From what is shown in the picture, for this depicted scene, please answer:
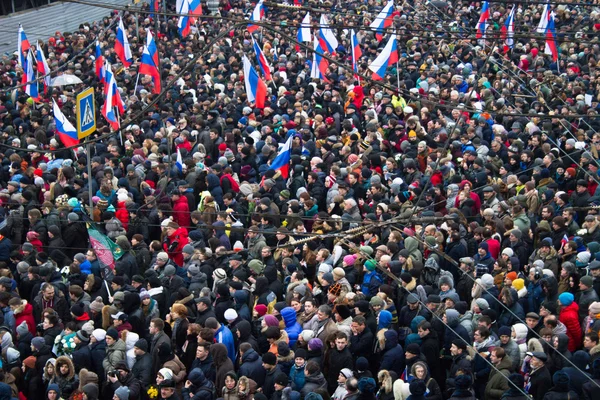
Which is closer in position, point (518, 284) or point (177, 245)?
point (518, 284)

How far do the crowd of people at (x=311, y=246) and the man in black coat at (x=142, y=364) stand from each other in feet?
0.10

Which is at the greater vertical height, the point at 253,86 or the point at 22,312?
the point at 253,86

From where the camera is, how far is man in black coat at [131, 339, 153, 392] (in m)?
9.42

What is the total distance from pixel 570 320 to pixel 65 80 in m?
13.8

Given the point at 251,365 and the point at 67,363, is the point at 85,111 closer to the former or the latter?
the point at 67,363

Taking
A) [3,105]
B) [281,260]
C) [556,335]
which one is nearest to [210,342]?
[281,260]

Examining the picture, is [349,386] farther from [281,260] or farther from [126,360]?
[281,260]

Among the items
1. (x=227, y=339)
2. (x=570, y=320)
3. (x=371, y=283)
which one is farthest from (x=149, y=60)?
(x=570, y=320)

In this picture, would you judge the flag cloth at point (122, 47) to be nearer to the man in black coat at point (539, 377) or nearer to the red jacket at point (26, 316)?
the red jacket at point (26, 316)

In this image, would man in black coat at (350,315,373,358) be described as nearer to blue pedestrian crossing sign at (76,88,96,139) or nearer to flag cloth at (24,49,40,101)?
blue pedestrian crossing sign at (76,88,96,139)

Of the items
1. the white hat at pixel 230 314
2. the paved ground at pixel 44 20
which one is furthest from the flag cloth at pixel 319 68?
the paved ground at pixel 44 20

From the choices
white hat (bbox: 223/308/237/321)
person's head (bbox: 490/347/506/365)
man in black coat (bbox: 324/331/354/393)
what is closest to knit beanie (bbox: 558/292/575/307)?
person's head (bbox: 490/347/506/365)

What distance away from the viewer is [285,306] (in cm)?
1025

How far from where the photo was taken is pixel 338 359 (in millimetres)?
9352
